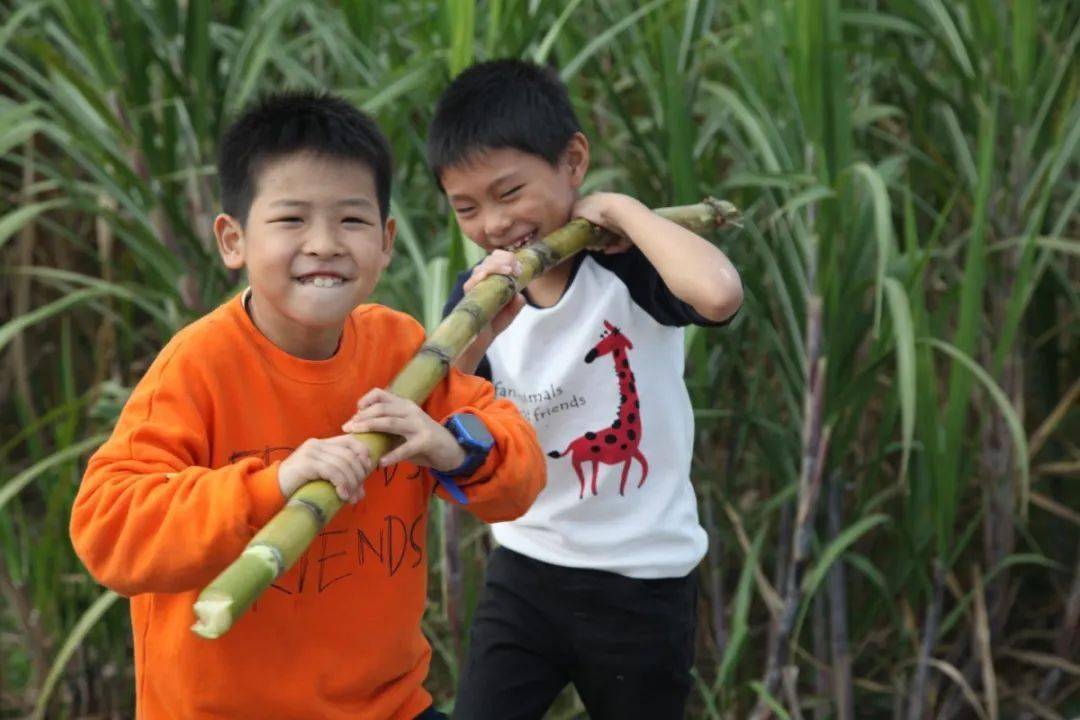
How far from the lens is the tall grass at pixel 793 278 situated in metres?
2.30

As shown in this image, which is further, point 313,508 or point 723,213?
point 723,213

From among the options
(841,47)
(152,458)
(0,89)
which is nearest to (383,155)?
(152,458)

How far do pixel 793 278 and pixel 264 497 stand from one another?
3.96 ft

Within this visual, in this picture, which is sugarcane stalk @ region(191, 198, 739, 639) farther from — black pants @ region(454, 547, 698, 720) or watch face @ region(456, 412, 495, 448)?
black pants @ region(454, 547, 698, 720)

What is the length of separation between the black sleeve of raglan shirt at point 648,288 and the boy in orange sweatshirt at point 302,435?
0.38 meters

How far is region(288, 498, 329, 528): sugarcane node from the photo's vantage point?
1238 mm

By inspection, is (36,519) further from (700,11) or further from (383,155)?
(383,155)

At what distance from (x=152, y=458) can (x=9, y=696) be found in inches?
63.6

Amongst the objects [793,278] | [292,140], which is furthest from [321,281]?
[793,278]

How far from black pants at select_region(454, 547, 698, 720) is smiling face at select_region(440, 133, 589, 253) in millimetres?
405

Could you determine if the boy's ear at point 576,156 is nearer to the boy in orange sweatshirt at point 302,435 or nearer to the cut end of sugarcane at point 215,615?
the boy in orange sweatshirt at point 302,435

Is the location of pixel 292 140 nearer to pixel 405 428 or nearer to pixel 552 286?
pixel 405 428

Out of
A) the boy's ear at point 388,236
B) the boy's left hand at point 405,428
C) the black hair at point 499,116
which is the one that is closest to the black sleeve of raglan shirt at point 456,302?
the black hair at point 499,116

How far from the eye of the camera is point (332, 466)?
4.18ft
